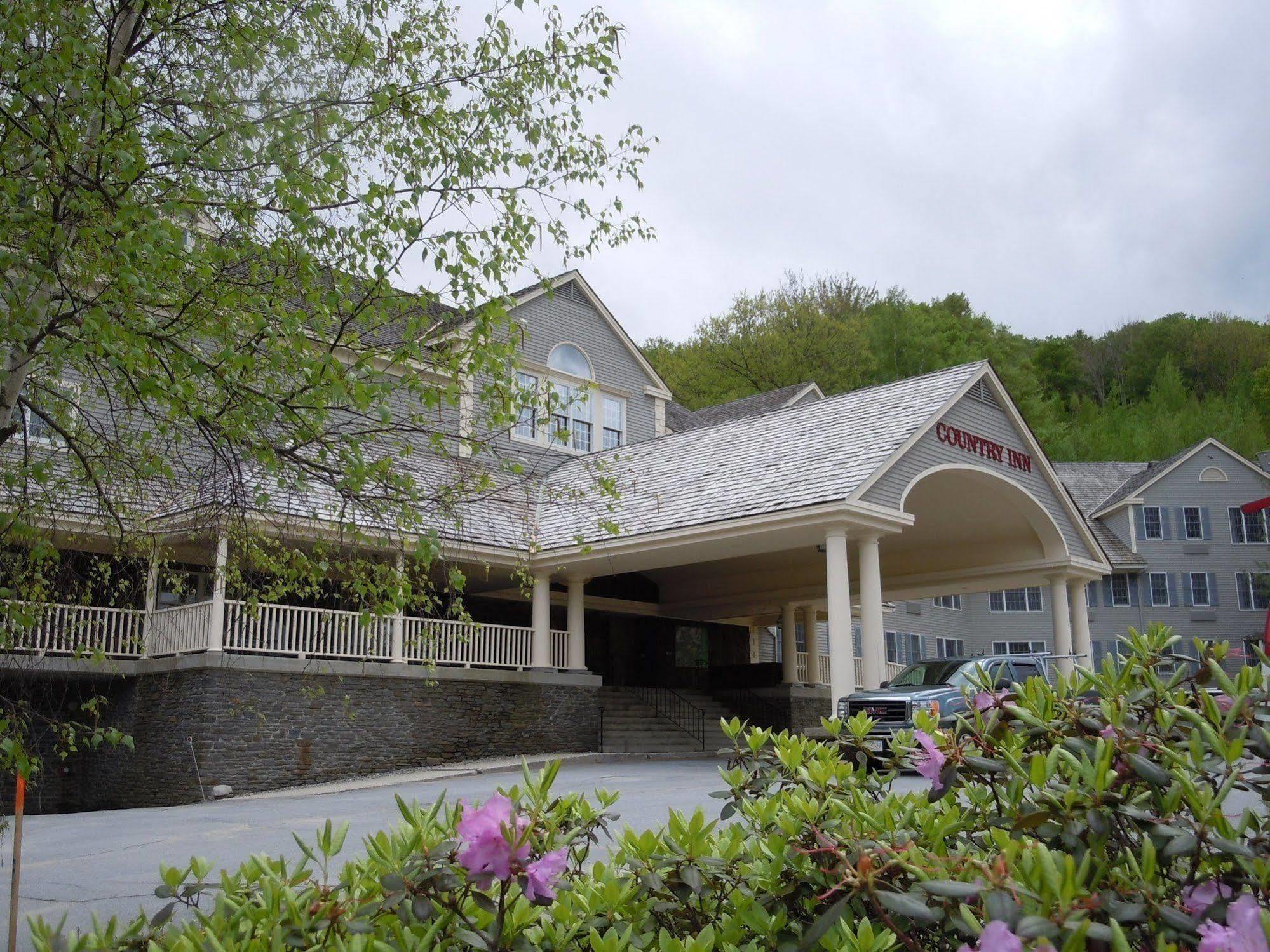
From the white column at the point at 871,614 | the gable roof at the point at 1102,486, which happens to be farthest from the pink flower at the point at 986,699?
the gable roof at the point at 1102,486

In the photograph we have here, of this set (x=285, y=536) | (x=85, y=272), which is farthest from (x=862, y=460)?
(x=85, y=272)

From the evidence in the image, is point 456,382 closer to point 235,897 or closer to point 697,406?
point 235,897

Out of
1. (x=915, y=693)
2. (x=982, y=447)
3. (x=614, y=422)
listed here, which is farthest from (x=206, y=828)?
(x=614, y=422)

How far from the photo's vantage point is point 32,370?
7551 mm

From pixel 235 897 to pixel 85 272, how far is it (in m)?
5.33

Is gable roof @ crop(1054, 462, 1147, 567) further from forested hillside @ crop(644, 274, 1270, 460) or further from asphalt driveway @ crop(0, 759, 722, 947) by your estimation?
asphalt driveway @ crop(0, 759, 722, 947)

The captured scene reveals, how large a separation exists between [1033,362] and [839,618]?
191 ft

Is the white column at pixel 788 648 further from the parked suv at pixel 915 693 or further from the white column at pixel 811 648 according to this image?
the parked suv at pixel 915 693

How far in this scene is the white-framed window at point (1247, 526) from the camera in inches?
1859

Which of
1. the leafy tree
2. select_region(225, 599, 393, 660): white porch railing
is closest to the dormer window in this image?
select_region(225, 599, 393, 660): white porch railing

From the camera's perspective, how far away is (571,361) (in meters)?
26.5

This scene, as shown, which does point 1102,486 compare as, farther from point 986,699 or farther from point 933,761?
point 933,761

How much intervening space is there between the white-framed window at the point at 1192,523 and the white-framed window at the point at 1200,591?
5.30 feet

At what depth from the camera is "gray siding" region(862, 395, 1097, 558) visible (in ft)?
57.0
